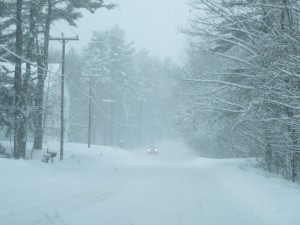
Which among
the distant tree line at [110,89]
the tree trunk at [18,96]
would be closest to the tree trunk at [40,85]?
the tree trunk at [18,96]

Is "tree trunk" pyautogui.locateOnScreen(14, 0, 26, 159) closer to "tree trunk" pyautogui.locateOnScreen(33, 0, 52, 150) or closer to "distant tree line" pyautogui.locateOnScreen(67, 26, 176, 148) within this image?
"tree trunk" pyautogui.locateOnScreen(33, 0, 52, 150)

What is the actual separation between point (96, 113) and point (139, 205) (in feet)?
190

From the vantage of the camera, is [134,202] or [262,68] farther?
[262,68]

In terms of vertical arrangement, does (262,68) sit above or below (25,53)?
below

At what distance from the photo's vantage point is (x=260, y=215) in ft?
36.6

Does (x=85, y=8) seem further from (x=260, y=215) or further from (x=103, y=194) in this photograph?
(x=260, y=215)

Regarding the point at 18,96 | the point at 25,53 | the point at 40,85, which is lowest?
the point at 18,96

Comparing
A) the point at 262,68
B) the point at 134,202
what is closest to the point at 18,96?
the point at 134,202

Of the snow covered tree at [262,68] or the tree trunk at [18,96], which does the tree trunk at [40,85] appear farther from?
the snow covered tree at [262,68]

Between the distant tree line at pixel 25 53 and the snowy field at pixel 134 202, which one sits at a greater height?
the distant tree line at pixel 25 53

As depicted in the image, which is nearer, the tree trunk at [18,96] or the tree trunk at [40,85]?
the tree trunk at [18,96]

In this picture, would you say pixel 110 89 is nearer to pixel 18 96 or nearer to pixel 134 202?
pixel 18 96

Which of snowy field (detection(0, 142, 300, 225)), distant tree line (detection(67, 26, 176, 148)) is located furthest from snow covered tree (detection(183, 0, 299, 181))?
distant tree line (detection(67, 26, 176, 148))

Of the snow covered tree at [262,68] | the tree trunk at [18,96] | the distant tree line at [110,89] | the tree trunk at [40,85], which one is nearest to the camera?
the snow covered tree at [262,68]
